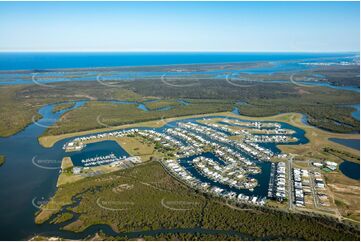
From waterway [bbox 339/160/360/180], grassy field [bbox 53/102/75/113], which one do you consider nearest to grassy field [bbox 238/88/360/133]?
waterway [bbox 339/160/360/180]

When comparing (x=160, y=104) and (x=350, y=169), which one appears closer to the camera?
(x=350, y=169)

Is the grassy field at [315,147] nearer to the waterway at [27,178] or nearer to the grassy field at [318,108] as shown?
the waterway at [27,178]

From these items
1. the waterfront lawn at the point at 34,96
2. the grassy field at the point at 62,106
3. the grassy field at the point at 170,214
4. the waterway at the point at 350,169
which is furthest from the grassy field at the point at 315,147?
the grassy field at the point at 62,106

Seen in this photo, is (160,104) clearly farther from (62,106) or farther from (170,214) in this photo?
(170,214)

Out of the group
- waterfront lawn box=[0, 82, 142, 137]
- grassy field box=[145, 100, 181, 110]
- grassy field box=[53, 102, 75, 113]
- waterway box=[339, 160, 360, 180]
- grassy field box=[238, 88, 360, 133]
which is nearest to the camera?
waterway box=[339, 160, 360, 180]

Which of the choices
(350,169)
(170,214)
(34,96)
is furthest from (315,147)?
(34,96)

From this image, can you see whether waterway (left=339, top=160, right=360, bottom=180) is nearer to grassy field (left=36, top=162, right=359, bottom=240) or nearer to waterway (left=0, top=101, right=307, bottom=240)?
waterway (left=0, top=101, right=307, bottom=240)

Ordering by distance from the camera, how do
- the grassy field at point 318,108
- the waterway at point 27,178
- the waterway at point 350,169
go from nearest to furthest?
the waterway at point 27,178
the waterway at point 350,169
the grassy field at point 318,108

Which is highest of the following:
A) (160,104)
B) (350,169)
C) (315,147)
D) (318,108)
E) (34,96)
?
(318,108)

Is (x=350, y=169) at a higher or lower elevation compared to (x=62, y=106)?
higher
